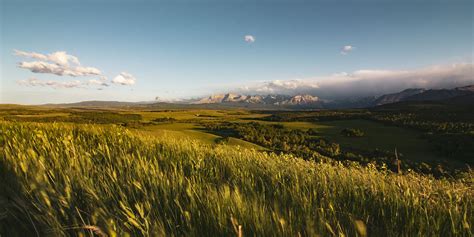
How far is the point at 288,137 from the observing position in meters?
88.9

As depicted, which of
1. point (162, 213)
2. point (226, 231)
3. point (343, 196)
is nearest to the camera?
point (226, 231)

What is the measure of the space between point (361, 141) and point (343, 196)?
287 feet

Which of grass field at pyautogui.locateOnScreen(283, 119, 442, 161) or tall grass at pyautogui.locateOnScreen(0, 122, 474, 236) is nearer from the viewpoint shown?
tall grass at pyautogui.locateOnScreen(0, 122, 474, 236)

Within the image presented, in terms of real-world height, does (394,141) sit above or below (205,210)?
below

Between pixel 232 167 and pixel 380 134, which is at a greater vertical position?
pixel 232 167

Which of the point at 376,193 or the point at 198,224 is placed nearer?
the point at 198,224

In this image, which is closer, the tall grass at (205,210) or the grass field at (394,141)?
the tall grass at (205,210)

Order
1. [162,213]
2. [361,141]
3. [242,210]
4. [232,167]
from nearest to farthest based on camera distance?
[242,210], [162,213], [232,167], [361,141]

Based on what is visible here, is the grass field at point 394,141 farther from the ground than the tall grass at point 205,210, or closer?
closer

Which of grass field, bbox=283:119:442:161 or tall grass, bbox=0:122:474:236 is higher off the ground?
tall grass, bbox=0:122:474:236

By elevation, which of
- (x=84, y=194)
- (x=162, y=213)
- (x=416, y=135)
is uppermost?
(x=84, y=194)

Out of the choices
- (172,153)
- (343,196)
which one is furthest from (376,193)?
(172,153)

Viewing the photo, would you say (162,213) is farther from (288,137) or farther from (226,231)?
(288,137)

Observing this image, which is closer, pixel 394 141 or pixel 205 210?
pixel 205 210
